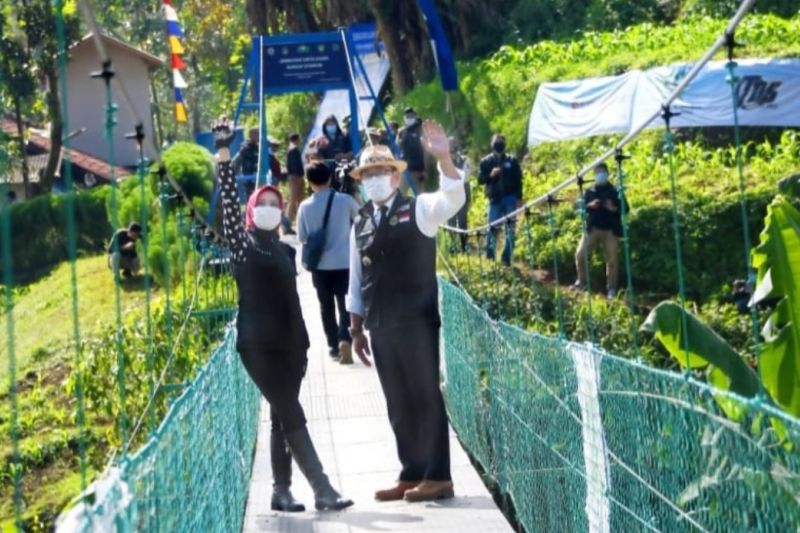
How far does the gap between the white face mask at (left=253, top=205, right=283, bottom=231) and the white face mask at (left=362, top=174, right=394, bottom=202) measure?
0.47 metres

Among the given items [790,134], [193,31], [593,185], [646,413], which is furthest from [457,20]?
[646,413]

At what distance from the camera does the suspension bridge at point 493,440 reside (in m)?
4.68

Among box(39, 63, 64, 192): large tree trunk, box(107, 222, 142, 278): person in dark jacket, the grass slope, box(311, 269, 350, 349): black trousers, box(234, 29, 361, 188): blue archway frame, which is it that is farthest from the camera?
box(39, 63, 64, 192): large tree trunk

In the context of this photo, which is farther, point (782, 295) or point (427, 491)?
point (427, 491)

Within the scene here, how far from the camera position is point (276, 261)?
26.2ft

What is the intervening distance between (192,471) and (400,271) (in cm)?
208

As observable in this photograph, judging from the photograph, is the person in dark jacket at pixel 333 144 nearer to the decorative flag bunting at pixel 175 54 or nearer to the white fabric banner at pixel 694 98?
the decorative flag bunting at pixel 175 54

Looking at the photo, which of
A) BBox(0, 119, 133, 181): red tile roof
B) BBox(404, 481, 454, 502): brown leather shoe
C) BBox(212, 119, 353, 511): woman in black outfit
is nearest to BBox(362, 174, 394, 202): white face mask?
BBox(212, 119, 353, 511): woman in black outfit

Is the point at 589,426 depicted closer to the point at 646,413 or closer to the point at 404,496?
the point at 646,413

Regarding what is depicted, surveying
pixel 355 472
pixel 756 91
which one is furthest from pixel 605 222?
pixel 355 472

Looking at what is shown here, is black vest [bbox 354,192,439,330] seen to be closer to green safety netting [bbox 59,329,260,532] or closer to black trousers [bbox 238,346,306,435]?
black trousers [bbox 238,346,306,435]

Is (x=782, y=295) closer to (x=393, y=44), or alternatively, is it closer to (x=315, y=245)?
(x=315, y=245)

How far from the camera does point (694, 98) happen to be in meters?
21.9

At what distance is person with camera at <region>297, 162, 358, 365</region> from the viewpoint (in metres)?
11.3
